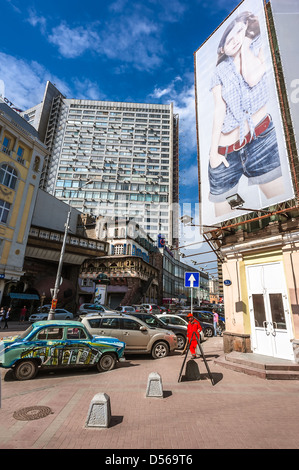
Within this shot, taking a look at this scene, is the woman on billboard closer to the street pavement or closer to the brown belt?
the brown belt

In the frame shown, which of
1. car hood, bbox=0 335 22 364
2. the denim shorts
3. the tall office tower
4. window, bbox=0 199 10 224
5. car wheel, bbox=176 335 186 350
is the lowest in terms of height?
car wheel, bbox=176 335 186 350

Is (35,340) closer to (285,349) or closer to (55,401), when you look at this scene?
(55,401)

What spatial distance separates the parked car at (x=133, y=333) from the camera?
9.84 m

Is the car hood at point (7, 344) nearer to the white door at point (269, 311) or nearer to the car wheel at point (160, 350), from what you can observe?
the car wheel at point (160, 350)

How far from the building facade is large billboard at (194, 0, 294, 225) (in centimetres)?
2013

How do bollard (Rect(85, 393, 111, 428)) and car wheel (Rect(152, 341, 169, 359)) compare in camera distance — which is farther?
car wheel (Rect(152, 341, 169, 359))

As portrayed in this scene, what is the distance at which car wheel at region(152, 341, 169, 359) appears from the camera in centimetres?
1048

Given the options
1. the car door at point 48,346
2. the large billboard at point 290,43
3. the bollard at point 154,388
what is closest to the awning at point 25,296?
the car door at point 48,346

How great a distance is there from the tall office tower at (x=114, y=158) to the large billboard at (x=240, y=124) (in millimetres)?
58838

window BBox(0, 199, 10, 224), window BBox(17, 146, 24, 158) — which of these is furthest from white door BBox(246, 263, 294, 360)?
window BBox(17, 146, 24, 158)

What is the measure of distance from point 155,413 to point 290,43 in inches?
587

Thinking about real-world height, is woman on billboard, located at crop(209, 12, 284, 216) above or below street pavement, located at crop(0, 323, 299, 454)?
above
